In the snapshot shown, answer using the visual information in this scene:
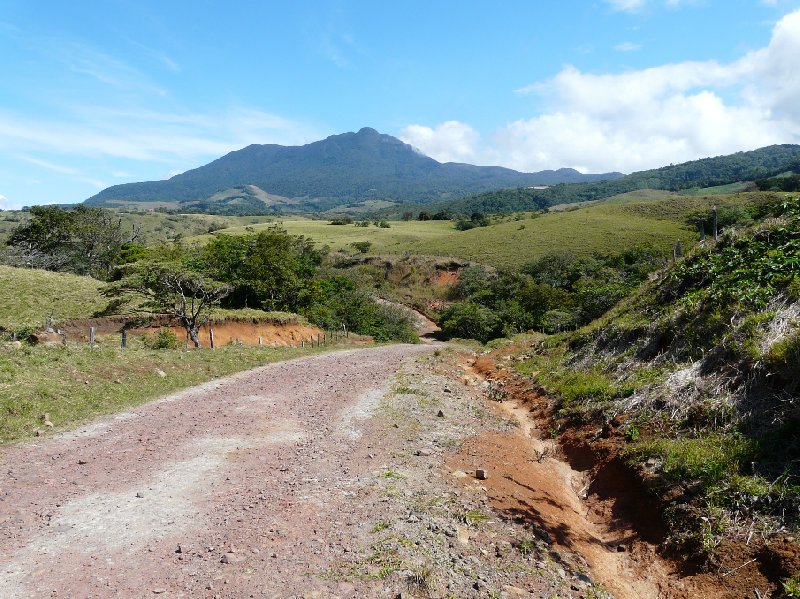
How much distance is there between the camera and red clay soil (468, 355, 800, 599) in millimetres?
5059

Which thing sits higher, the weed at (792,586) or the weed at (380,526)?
the weed at (380,526)

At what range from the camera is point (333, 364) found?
18062mm

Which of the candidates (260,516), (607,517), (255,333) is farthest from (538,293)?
(260,516)

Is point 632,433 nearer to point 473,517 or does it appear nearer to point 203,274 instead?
point 473,517

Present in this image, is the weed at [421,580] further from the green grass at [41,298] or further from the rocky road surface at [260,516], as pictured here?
the green grass at [41,298]

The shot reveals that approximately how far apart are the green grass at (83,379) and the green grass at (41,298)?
12.1 meters

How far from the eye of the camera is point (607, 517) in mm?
6863

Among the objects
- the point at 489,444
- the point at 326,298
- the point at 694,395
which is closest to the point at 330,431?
the point at 489,444

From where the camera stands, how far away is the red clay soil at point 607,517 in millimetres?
5059

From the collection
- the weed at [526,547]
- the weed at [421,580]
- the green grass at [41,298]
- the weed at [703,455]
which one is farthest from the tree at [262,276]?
the weed at [421,580]

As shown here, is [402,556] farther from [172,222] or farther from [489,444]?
[172,222]

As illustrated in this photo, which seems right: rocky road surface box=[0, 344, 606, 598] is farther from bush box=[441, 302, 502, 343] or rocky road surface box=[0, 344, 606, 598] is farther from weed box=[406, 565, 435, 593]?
bush box=[441, 302, 502, 343]

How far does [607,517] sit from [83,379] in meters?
11.6

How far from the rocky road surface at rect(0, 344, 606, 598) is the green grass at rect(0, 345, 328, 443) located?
40.6 inches
